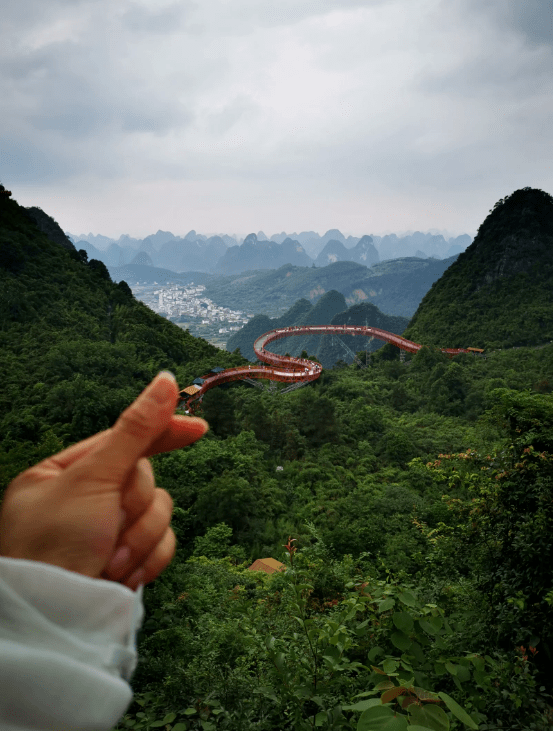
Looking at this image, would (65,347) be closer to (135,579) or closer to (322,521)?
(322,521)

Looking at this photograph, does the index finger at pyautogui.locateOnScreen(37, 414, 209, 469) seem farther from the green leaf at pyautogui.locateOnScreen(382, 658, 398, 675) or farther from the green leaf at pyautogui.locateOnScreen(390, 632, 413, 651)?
the green leaf at pyautogui.locateOnScreen(390, 632, 413, 651)

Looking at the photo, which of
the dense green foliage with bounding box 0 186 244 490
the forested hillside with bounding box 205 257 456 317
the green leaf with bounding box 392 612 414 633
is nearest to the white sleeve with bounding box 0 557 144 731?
the green leaf with bounding box 392 612 414 633

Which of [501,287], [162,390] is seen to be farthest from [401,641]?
[501,287]

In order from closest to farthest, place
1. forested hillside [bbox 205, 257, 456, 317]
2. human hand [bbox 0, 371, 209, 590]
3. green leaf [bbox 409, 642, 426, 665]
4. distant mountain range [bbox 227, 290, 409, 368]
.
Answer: human hand [bbox 0, 371, 209, 590] → green leaf [bbox 409, 642, 426, 665] → distant mountain range [bbox 227, 290, 409, 368] → forested hillside [bbox 205, 257, 456, 317]

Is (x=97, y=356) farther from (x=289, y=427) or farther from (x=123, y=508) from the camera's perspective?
(x=123, y=508)

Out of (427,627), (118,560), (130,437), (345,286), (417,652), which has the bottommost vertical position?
(417,652)

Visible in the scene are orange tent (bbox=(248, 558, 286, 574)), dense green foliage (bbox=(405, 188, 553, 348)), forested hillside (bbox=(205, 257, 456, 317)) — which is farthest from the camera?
forested hillside (bbox=(205, 257, 456, 317))

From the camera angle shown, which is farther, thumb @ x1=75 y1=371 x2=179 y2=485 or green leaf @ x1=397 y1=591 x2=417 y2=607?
green leaf @ x1=397 y1=591 x2=417 y2=607
